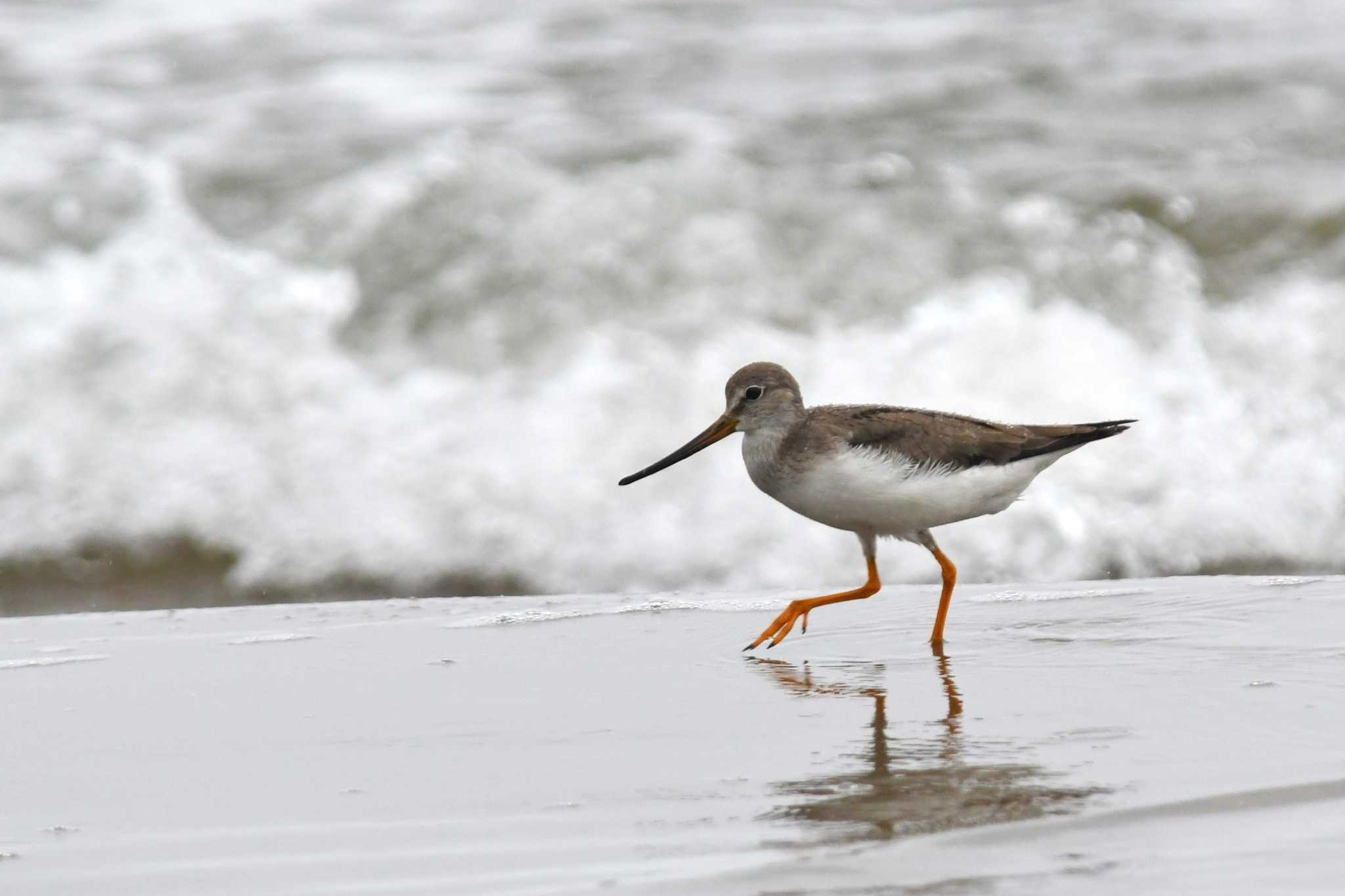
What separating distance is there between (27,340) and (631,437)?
109 inches

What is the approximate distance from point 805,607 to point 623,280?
10.6ft

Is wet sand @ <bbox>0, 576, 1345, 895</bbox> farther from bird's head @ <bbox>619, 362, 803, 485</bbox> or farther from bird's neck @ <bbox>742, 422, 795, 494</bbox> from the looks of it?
bird's head @ <bbox>619, 362, 803, 485</bbox>

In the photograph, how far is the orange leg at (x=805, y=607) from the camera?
4.93m

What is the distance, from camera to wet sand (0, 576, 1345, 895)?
2.91 meters

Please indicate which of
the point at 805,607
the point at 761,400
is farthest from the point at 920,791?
the point at 761,400

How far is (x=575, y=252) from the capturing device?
831cm

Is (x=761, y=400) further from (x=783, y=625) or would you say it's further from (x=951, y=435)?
(x=783, y=625)

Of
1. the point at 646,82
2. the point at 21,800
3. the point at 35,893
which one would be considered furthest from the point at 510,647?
Result: the point at 646,82

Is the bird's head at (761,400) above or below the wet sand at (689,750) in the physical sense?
above

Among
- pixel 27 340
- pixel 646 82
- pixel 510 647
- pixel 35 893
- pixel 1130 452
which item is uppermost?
pixel 646 82

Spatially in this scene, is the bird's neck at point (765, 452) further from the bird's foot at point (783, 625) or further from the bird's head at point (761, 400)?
the bird's foot at point (783, 625)

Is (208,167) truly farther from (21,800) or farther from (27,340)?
(21,800)

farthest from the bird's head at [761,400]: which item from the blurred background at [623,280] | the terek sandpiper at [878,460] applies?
the blurred background at [623,280]

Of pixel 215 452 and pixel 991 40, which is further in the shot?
pixel 991 40
